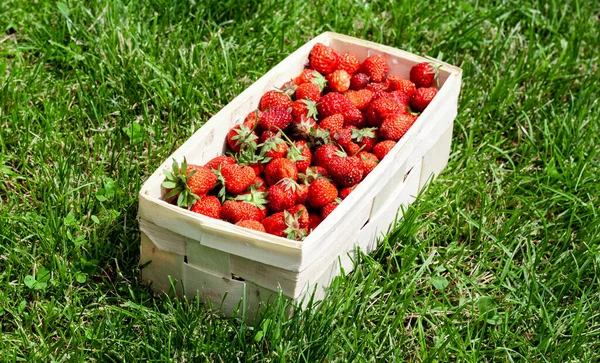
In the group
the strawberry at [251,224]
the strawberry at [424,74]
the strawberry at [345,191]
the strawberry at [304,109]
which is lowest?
the strawberry at [345,191]

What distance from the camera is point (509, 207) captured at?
2.83 metres

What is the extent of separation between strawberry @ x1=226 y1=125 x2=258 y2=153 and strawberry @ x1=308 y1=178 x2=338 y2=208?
25cm

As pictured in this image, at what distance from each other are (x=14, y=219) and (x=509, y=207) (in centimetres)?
163

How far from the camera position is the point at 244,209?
7.32ft

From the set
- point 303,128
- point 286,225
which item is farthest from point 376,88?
point 286,225

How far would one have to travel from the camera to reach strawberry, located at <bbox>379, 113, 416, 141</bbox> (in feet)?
8.29

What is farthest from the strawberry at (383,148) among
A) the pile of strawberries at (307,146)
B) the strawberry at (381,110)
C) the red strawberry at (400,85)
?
the red strawberry at (400,85)

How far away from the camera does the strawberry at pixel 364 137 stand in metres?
2.54

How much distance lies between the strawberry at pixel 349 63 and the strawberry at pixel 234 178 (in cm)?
70

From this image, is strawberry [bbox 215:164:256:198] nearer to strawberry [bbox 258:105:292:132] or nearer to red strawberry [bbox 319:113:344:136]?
strawberry [bbox 258:105:292:132]

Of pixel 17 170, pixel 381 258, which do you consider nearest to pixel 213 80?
pixel 17 170

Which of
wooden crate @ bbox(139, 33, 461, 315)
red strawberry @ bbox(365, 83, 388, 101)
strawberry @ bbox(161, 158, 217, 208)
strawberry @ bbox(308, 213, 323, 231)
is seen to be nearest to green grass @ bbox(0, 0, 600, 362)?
wooden crate @ bbox(139, 33, 461, 315)

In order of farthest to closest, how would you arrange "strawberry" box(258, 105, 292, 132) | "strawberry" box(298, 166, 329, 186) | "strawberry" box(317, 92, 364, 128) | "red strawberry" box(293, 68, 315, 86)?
→ "red strawberry" box(293, 68, 315, 86), "strawberry" box(317, 92, 364, 128), "strawberry" box(258, 105, 292, 132), "strawberry" box(298, 166, 329, 186)

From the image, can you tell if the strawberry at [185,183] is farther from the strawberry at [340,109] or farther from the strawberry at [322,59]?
the strawberry at [322,59]
